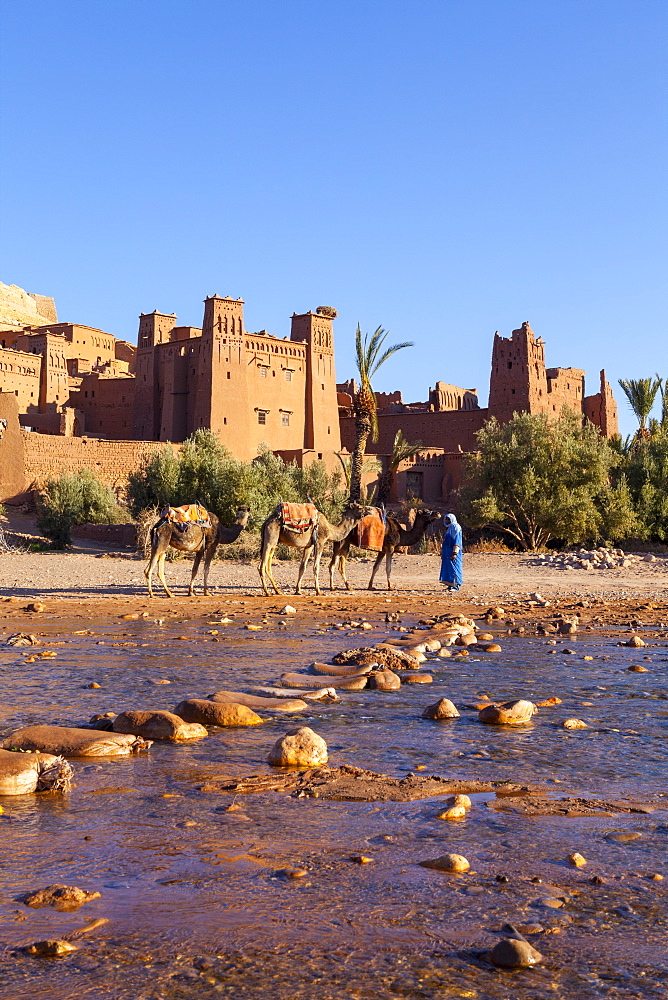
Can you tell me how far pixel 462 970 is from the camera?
284 cm

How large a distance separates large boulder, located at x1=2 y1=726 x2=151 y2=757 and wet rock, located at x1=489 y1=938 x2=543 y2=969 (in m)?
3.06

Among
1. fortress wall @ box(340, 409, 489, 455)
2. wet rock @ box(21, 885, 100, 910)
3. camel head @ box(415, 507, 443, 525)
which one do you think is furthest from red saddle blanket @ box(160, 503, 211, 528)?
fortress wall @ box(340, 409, 489, 455)

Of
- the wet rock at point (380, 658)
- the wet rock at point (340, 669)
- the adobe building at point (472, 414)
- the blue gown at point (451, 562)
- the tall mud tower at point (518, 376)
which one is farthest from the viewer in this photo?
the tall mud tower at point (518, 376)

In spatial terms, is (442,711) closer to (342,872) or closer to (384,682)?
(384,682)

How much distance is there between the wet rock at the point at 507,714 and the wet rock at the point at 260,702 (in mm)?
1296

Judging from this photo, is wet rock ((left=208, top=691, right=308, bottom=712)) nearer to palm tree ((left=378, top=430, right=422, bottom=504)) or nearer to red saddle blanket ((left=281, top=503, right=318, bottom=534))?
red saddle blanket ((left=281, top=503, right=318, bottom=534))

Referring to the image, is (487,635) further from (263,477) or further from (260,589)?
(263,477)

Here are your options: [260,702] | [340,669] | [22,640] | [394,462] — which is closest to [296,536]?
[22,640]

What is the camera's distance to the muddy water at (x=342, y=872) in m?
2.80

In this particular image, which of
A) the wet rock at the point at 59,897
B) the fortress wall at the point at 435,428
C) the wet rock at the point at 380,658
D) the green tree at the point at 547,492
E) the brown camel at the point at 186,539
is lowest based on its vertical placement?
the wet rock at the point at 59,897

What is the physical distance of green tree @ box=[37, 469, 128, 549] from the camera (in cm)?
2941

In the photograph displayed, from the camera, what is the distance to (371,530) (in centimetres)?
1734

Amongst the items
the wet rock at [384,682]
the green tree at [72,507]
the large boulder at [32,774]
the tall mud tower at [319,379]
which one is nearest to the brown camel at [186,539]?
the wet rock at [384,682]

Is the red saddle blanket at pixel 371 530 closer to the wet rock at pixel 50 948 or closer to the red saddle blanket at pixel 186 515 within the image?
the red saddle blanket at pixel 186 515
